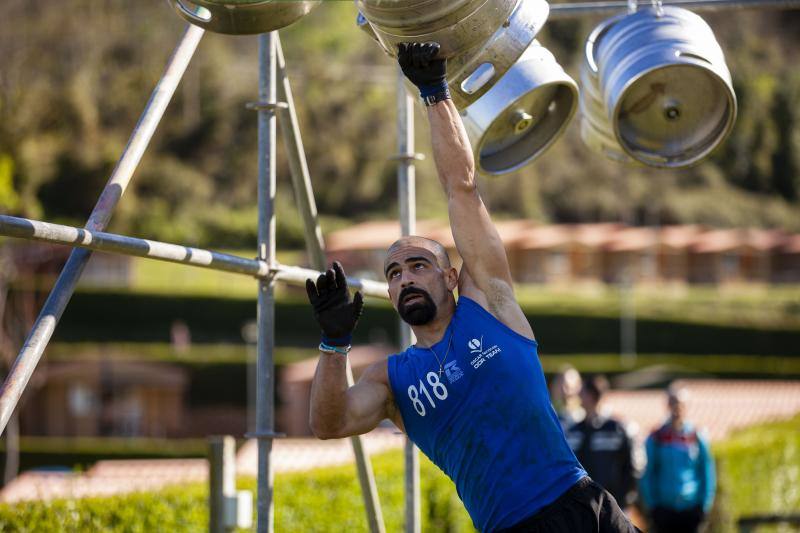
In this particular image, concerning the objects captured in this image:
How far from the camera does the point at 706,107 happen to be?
171 inches

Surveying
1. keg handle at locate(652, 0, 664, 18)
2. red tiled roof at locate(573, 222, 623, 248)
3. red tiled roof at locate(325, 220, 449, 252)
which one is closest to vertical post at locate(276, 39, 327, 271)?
keg handle at locate(652, 0, 664, 18)

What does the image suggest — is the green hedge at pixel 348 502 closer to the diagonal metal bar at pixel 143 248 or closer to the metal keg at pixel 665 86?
the diagonal metal bar at pixel 143 248

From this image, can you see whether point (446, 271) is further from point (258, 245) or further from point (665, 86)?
Answer: point (665, 86)

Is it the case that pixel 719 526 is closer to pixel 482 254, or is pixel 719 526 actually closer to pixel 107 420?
pixel 482 254

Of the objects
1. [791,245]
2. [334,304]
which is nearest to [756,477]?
[334,304]

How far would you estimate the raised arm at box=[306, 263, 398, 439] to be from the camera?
10.3ft

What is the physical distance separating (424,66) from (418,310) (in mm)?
679

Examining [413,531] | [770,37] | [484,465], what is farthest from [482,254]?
[770,37]

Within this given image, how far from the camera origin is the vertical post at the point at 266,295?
→ 3.83m

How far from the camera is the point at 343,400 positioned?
326 centimetres

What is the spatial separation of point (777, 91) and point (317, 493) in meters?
92.5

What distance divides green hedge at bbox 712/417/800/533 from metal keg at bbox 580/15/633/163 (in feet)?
21.9

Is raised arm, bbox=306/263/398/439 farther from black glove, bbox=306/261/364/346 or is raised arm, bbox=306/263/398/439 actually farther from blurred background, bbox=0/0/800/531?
blurred background, bbox=0/0/800/531

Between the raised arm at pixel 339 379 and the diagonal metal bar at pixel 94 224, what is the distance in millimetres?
611
